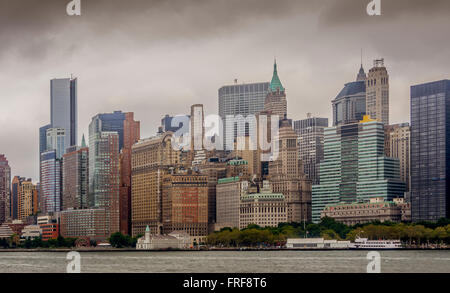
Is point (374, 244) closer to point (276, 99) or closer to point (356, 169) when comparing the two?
point (356, 169)

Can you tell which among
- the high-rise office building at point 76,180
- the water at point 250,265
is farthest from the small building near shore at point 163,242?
the water at point 250,265

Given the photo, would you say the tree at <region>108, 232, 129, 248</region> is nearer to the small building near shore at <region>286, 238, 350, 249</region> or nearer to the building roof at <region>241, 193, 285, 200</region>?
the building roof at <region>241, 193, 285, 200</region>

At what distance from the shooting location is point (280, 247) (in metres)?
120

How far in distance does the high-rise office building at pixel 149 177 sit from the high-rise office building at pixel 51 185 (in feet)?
109

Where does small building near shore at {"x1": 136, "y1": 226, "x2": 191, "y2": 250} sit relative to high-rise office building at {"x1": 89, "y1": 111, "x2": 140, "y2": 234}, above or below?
below

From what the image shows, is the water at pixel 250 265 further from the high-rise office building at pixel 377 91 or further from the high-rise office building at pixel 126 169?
the high-rise office building at pixel 377 91

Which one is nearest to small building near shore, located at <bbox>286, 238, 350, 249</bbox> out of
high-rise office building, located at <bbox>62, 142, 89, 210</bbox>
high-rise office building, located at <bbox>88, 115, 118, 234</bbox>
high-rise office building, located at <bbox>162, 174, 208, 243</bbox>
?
high-rise office building, located at <bbox>162, 174, 208, 243</bbox>

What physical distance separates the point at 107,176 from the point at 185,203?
17253 millimetres

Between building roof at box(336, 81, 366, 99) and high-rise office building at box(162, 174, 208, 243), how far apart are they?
48967mm

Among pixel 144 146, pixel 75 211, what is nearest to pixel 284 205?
pixel 144 146

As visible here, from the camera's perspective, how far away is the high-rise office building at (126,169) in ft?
548

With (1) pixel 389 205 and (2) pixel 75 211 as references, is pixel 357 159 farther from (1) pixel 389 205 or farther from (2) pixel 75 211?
(2) pixel 75 211

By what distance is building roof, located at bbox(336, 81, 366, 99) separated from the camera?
190250mm
